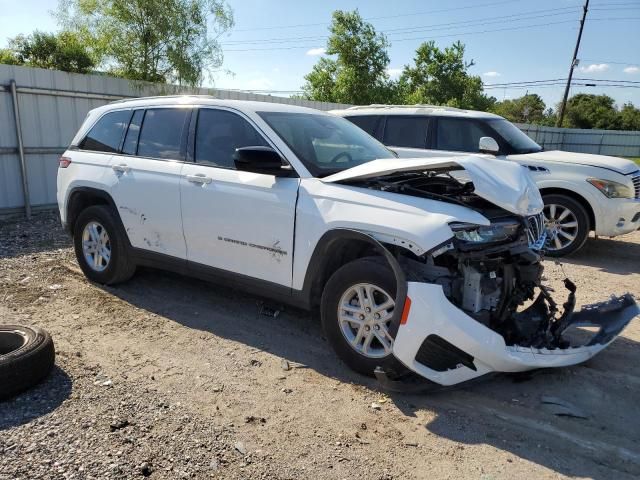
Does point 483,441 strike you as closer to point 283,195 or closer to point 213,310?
point 283,195

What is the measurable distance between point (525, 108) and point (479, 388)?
243 ft

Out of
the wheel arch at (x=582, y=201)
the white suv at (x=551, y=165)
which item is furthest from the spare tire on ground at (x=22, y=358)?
the wheel arch at (x=582, y=201)

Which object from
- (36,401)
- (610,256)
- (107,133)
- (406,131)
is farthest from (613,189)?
(36,401)

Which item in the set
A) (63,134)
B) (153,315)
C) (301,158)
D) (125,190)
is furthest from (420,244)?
(63,134)

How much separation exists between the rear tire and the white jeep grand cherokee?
3 cm

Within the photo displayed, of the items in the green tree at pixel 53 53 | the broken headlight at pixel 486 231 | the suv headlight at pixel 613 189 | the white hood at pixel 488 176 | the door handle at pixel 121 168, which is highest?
the green tree at pixel 53 53

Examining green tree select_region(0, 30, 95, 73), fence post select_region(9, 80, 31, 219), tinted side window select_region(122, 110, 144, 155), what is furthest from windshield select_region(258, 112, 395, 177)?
green tree select_region(0, 30, 95, 73)

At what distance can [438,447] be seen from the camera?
9.77ft

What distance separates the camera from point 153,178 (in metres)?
4.89

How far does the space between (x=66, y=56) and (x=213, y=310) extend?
36.6 ft

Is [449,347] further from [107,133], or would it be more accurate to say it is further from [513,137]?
[513,137]

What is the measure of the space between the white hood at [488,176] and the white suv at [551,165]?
11.4ft

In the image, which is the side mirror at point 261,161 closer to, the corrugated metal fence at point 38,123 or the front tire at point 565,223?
the front tire at point 565,223

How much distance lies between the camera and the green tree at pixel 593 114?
6062 centimetres
